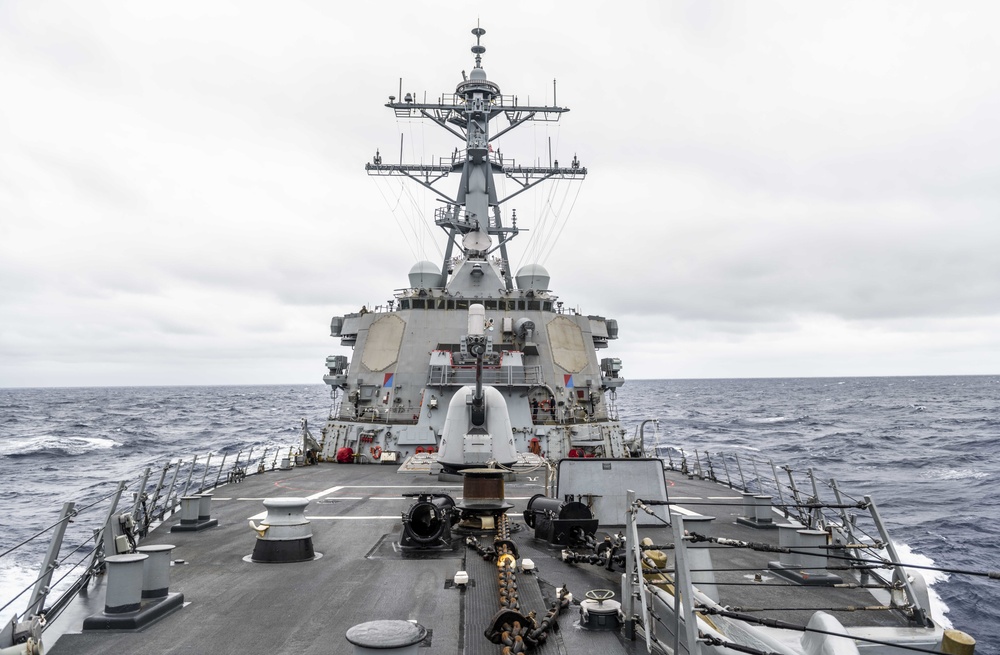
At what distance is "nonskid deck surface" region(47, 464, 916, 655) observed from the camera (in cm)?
469

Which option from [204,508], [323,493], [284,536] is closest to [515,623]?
[284,536]

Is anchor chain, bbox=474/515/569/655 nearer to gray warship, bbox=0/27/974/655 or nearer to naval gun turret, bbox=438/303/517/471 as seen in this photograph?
gray warship, bbox=0/27/974/655

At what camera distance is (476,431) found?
10234mm

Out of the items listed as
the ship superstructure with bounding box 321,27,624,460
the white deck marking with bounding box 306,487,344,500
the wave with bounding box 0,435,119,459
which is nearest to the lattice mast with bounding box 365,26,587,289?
the ship superstructure with bounding box 321,27,624,460

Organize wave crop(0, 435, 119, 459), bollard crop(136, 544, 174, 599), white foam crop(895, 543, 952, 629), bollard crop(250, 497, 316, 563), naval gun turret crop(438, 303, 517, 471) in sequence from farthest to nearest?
wave crop(0, 435, 119, 459) → naval gun turret crop(438, 303, 517, 471) → white foam crop(895, 543, 952, 629) → bollard crop(250, 497, 316, 563) → bollard crop(136, 544, 174, 599)

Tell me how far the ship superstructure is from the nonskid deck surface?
22.2 feet

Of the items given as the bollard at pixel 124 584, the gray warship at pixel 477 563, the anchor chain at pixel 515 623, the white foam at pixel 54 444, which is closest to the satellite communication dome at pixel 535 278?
the gray warship at pixel 477 563

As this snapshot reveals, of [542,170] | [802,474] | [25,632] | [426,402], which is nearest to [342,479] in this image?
[426,402]

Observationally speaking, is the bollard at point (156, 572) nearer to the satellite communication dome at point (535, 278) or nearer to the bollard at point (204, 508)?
the bollard at point (204, 508)

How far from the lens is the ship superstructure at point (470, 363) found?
A: 647 inches

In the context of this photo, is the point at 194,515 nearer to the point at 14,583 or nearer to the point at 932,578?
the point at 14,583

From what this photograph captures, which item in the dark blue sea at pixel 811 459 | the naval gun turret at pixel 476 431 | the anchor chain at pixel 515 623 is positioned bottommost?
the dark blue sea at pixel 811 459

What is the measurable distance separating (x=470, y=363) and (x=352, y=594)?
11.0 metres

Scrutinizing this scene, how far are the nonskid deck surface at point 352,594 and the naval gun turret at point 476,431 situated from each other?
1.01m
